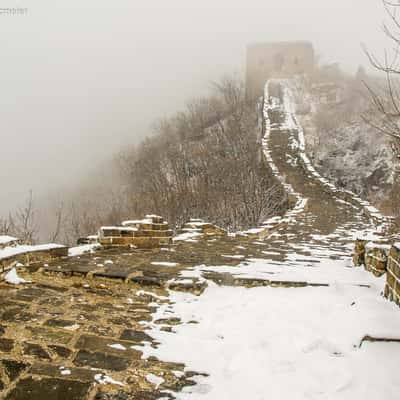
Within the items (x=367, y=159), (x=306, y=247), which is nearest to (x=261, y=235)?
(x=306, y=247)

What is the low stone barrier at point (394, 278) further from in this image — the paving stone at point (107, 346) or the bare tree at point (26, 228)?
the bare tree at point (26, 228)

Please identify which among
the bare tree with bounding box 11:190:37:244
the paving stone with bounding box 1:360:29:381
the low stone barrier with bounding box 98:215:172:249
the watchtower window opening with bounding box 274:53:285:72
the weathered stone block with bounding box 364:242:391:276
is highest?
the watchtower window opening with bounding box 274:53:285:72

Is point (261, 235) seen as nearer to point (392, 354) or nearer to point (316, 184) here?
point (392, 354)

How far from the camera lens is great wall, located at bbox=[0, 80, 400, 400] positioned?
2051 mm

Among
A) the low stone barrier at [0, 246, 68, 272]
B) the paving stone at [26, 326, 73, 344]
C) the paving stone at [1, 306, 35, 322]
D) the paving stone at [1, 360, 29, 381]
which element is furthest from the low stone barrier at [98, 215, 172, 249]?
the paving stone at [1, 360, 29, 381]

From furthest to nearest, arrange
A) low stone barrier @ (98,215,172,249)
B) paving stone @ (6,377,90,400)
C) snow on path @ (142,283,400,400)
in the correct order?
1. low stone barrier @ (98,215,172,249)
2. snow on path @ (142,283,400,400)
3. paving stone @ (6,377,90,400)

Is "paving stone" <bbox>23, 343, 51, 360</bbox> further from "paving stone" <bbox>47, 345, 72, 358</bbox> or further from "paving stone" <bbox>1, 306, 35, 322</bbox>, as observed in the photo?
"paving stone" <bbox>1, 306, 35, 322</bbox>

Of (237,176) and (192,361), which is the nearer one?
(192,361)

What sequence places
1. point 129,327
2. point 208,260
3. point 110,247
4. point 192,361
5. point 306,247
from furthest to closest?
1. point 306,247
2. point 110,247
3. point 208,260
4. point 129,327
5. point 192,361

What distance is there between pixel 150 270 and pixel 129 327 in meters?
1.38

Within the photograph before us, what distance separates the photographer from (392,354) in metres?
2.22

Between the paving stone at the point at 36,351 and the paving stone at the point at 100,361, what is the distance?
0.62ft

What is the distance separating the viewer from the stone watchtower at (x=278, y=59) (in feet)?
135

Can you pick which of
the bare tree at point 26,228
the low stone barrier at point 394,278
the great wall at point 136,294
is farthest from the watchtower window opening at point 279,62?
the low stone barrier at point 394,278
